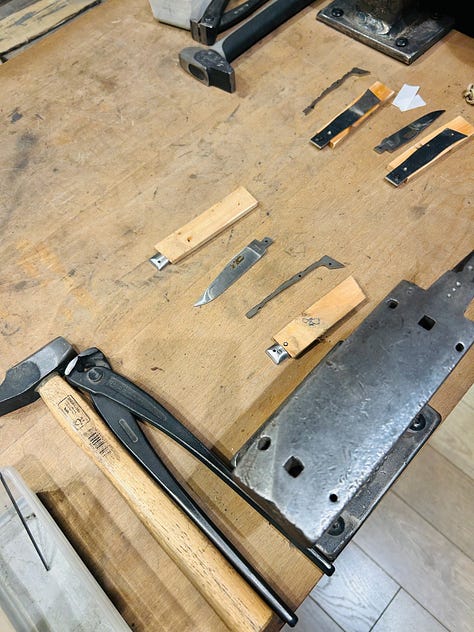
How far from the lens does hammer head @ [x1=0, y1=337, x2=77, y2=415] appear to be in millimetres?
690

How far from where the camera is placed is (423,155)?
2.95 feet

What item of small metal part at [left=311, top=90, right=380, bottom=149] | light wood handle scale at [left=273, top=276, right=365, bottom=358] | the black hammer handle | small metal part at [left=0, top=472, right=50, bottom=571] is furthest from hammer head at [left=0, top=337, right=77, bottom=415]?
the black hammer handle

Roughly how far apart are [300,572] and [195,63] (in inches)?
37.7

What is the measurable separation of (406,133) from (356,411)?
64 cm

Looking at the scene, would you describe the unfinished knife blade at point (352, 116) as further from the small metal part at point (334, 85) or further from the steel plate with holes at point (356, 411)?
the steel plate with holes at point (356, 411)

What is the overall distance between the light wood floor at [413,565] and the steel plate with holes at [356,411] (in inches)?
26.3

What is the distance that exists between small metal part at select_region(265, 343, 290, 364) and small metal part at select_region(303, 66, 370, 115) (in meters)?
0.53

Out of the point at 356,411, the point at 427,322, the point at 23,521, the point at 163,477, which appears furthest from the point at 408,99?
the point at 23,521

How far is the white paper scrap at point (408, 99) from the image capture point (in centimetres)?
98

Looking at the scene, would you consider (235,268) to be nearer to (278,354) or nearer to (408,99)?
(278,354)

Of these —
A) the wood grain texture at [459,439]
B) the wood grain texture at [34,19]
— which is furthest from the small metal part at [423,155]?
the wood grain texture at [34,19]

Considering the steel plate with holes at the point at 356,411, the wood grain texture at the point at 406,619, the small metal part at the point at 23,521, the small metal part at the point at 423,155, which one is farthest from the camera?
the wood grain texture at the point at 406,619

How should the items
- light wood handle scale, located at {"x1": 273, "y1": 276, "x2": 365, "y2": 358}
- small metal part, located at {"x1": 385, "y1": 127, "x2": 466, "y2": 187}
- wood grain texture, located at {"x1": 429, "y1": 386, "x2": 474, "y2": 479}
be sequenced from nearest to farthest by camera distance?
light wood handle scale, located at {"x1": 273, "y1": 276, "x2": 365, "y2": 358}, small metal part, located at {"x1": 385, "y1": 127, "x2": 466, "y2": 187}, wood grain texture, located at {"x1": 429, "y1": 386, "x2": 474, "y2": 479}

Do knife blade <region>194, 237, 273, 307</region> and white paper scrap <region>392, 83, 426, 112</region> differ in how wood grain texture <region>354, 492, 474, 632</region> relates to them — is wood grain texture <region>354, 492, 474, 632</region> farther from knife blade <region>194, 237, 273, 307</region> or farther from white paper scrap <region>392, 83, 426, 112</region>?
white paper scrap <region>392, 83, 426, 112</region>
